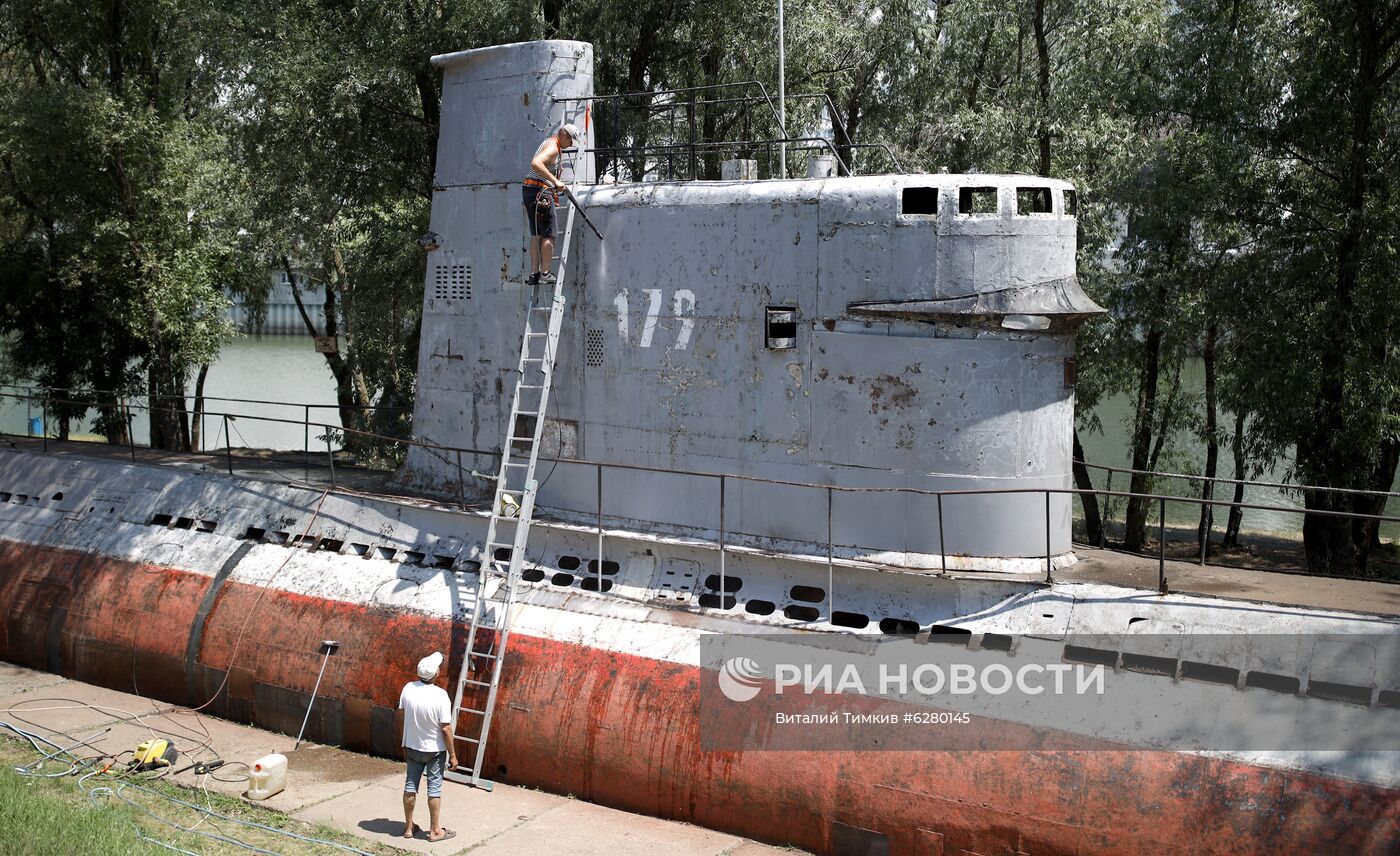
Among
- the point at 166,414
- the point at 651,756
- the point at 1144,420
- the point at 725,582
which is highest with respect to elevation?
the point at 1144,420

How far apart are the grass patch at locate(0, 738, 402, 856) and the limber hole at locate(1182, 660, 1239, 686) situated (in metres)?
5.75

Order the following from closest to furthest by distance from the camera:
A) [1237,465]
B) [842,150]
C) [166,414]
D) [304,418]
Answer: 1. [1237,465]
2. [166,414]
3. [842,150]
4. [304,418]

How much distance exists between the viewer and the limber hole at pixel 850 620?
9391 millimetres

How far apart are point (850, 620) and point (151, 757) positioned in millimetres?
6221

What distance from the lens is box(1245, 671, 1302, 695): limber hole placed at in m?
7.84

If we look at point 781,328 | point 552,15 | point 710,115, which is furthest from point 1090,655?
point 710,115

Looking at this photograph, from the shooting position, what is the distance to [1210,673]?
8.08 meters

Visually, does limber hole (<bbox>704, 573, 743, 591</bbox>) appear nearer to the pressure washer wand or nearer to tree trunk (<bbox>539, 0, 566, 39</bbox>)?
the pressure washer wand

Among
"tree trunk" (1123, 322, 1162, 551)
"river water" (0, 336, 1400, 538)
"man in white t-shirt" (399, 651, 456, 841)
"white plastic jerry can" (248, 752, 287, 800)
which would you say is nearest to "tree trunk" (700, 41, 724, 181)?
"tree trunk" (1123, 322, 1162, 551)

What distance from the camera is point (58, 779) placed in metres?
10.3

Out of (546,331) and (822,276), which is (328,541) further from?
(822,276)

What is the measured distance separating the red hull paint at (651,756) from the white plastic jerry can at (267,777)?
3.41ft

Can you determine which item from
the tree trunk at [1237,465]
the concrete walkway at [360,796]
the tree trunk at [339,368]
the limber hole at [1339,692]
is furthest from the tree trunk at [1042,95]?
the tree trunk at [339,368]

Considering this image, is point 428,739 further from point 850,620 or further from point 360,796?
point 850,620
